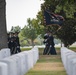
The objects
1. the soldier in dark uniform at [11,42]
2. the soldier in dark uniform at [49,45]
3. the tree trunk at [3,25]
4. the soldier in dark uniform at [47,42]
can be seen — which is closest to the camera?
the soldier in dark uniform at [47,42]

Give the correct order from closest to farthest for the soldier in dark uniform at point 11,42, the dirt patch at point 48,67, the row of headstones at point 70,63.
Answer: the row of headstones at point 70,63 < the dirt patch at point 48,67 < the soldier in dark uniform at point 11,42

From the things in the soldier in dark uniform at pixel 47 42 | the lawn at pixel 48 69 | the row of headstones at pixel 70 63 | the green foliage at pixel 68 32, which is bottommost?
the lawn at pixel 48 69

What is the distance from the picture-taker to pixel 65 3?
40.3 metres

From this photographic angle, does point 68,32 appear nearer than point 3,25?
No

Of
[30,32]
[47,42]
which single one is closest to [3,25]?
[47,42]

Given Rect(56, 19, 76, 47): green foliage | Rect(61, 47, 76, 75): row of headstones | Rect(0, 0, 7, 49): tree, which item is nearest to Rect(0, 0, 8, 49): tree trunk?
Rect(0, 0, 7, 49): tree

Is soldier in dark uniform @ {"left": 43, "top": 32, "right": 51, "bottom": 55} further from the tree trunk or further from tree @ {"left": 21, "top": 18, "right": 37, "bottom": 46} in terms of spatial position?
tree @ {"left": 21, "top": 18, "right": 37, "bottom": 46}

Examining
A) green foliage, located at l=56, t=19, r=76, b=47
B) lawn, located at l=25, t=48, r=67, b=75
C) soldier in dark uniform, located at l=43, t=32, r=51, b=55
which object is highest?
green foliage, located at l=56, t=19, r=76, b=47

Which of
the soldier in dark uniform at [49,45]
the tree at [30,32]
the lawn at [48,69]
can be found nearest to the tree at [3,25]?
the soldier in dark uniform at [49,45]

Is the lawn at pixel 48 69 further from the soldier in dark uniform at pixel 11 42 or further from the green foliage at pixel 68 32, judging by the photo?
the green foliage at pixel 68 32

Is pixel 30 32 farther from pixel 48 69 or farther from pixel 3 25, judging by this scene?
pixel 48 69

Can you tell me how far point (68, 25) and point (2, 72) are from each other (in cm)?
4982

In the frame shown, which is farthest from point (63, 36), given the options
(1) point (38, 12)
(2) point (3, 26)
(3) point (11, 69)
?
(3) point (11, 69)

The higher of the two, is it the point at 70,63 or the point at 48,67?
the point at 70,63
